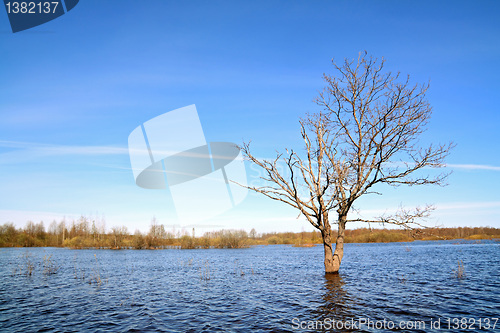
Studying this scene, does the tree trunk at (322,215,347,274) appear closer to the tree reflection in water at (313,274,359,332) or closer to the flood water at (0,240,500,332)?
the flood water at (0,240,500,332)

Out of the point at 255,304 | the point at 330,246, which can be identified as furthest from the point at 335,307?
the point at 330,246

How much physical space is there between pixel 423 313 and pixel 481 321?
168 cm

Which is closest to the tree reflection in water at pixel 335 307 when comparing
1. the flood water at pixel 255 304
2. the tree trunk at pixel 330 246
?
the flood water at pixel 255 304

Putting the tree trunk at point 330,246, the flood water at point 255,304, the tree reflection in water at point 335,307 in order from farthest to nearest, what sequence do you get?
the tree trunk at point 330,246, the tree reflection in water at point 335,307, the flood water at point 255,304

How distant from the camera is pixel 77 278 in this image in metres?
21.3

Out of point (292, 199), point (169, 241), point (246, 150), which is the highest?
point (246, 150)

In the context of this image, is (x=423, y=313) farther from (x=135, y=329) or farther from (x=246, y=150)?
(x=246, y=150)

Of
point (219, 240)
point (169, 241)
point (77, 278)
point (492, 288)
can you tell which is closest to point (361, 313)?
point (492, 288)

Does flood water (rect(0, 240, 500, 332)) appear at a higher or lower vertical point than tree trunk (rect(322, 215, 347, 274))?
lower

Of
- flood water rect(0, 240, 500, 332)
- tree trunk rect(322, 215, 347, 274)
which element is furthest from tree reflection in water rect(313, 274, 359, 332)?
tree trunk rect(322, 215, 347, 274)

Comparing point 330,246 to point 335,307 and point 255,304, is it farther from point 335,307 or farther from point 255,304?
point 255,304

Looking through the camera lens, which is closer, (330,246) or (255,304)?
(255,304)

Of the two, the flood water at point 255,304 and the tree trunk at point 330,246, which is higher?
the tree trunk at point 330,246

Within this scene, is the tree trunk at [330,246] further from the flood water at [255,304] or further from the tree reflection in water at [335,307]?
the tree reflection in water at [335,307]
